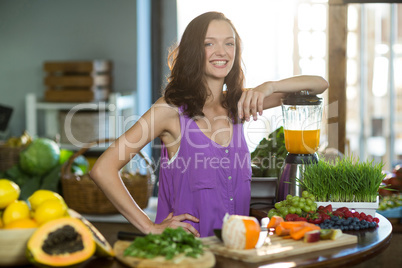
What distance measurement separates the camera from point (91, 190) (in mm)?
3465

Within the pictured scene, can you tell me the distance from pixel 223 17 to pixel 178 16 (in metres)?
2.63

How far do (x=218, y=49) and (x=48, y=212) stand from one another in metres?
0.99

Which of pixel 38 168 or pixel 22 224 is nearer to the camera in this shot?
pixel 22 224

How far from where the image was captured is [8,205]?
144cm

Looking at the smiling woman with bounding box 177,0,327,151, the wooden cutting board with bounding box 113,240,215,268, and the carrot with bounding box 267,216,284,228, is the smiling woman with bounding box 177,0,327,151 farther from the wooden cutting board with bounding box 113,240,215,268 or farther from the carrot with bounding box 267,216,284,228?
the wooden cutting board with bounding box 113,240,215,268

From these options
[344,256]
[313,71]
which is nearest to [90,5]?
[313,71]

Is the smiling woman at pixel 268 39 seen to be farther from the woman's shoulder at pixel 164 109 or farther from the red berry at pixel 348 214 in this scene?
the red berry at pixel 348 214

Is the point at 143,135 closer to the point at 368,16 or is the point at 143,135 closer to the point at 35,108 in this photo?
the point at 35,108

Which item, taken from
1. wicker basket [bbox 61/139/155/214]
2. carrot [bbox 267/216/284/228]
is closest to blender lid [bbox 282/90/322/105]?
carrot [bbox 267/216/284/228]

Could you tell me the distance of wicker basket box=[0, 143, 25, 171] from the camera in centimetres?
388

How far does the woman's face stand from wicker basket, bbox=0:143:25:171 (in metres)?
2.28

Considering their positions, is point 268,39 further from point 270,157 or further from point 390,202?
point 270,157

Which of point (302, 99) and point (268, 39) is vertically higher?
point (268, 39)

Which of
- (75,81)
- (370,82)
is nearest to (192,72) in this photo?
(75,81)
